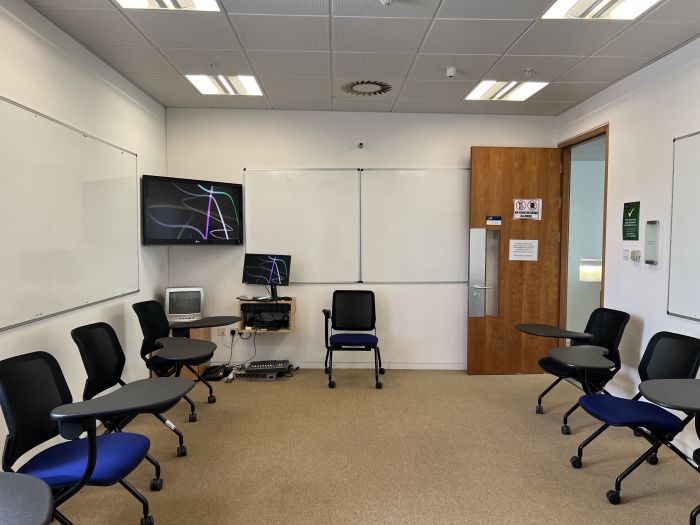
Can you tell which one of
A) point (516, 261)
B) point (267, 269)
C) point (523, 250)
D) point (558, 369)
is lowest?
point (558, 369)

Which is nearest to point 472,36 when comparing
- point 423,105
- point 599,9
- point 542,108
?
point 599,9

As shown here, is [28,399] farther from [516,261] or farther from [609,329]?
[516,261]

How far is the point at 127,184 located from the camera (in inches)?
158

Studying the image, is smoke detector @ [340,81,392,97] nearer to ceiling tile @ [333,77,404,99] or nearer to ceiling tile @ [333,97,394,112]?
ceiling tile @ [333,77,404,99]

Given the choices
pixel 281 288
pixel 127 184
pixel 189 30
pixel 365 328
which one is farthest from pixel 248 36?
pixel 365 328

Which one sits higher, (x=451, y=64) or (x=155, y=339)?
(x=451, y=64)

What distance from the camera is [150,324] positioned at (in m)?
3.91

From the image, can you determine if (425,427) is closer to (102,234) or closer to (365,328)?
(365,328)

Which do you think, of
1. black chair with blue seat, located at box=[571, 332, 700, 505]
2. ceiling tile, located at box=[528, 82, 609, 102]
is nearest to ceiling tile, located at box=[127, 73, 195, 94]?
ceiling tile, located at box=[528, 82, 609, 102]

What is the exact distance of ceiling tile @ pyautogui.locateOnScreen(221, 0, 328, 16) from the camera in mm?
2688

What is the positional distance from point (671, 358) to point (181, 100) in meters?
5.12

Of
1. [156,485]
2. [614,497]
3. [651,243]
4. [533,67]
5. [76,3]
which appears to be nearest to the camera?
[614,497]

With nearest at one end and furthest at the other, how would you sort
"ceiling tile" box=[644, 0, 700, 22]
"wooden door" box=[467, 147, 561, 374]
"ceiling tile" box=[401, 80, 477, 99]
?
1. "ceiling tile" box=[644, 0, 700, 22]
2. "ceiling tile" box=[401, 80, 477, 99]
3. "wooden door" box=[467, 147, 561, 374]

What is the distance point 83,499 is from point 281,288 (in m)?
2.88
